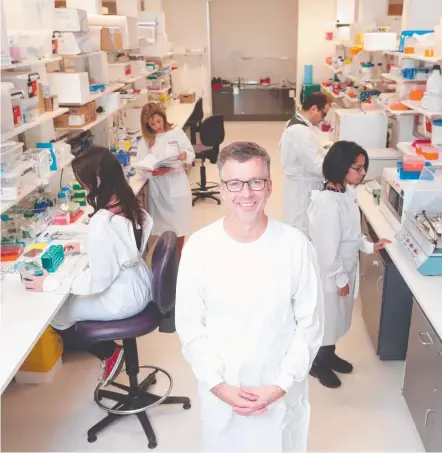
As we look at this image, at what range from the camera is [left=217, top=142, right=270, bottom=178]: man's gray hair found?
148 cm

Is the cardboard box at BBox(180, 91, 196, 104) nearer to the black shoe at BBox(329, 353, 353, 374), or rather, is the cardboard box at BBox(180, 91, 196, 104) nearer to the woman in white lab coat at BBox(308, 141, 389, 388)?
the woman in white lab coat at BBox(308, 141, 389, 388)

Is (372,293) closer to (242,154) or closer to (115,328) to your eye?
(115,328)

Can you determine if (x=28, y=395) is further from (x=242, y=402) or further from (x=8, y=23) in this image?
(x=8, y=23)

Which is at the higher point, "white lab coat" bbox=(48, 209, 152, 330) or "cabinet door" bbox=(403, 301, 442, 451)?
"white lab coat" bbox=(48, 209, 152, 330)

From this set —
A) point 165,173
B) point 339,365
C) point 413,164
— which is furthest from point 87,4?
point 339,365

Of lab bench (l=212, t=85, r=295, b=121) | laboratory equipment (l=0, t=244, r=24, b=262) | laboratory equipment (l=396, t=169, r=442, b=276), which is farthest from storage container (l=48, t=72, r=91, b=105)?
lab bench (l=212, t=85, r=295, b=121)

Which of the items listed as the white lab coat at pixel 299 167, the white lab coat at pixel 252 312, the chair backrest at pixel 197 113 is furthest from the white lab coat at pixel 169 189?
the chair backrest at pixel 197 113

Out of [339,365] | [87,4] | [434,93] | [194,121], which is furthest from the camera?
[194,121]

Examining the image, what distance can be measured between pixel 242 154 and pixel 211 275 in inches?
14.7

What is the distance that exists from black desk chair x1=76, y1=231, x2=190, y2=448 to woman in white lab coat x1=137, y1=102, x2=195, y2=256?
4.88 feet

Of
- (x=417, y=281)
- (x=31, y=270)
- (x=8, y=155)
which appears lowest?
(x=417, y=281)

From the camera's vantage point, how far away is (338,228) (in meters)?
2.47

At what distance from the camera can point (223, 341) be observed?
1599 mm

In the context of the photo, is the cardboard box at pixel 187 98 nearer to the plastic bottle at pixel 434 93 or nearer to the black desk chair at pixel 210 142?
the black desk chair at pixel 210 142
